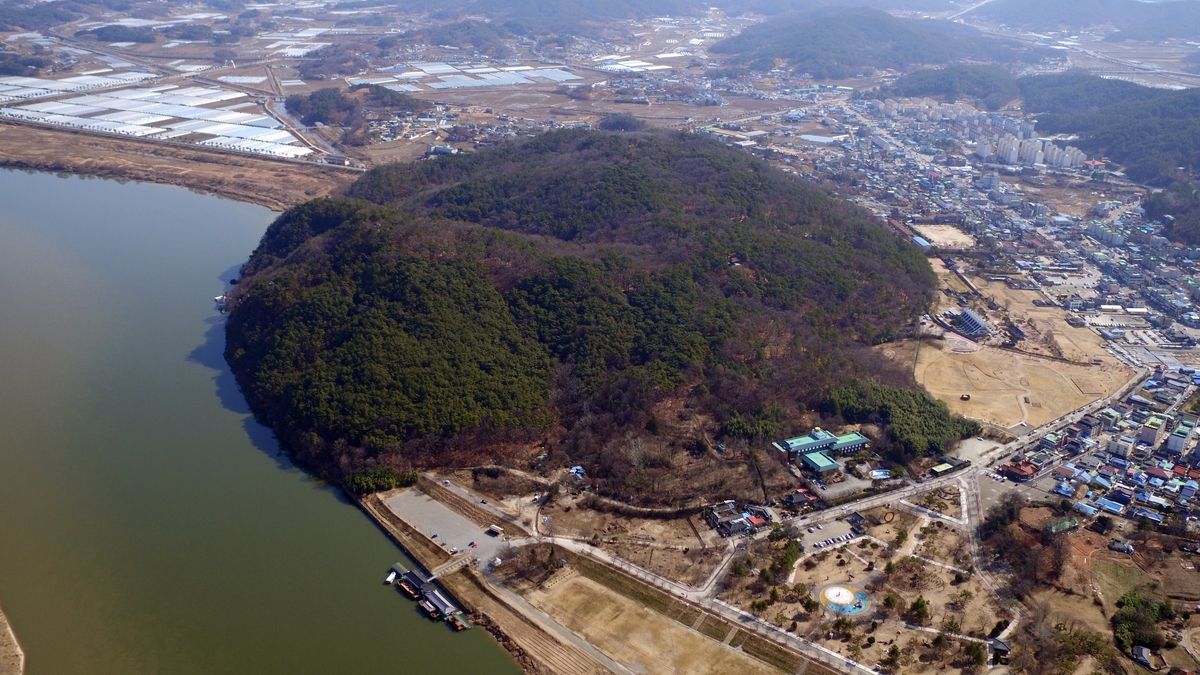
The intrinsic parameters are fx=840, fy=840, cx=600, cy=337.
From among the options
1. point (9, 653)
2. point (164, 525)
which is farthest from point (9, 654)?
point (164, 525)

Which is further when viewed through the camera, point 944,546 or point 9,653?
point 944,546

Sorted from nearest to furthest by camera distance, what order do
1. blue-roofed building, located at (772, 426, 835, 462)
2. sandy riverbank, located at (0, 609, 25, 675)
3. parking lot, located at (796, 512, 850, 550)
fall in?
sandy riverbank, located at (0, 609, 25, 675)
parking lot, located at (796, 512, 850, 550)
blue-roofed building, located at (772, 426, 835, 462)

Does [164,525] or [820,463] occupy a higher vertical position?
[820,463]

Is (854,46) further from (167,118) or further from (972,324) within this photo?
(972,324)

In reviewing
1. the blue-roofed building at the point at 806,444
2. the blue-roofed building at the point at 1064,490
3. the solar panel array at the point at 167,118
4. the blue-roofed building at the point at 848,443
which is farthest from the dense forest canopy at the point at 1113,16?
the blue-roofed building at the point at 806,444

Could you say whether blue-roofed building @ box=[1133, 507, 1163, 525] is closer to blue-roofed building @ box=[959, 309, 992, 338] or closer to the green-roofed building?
the green-roofed building

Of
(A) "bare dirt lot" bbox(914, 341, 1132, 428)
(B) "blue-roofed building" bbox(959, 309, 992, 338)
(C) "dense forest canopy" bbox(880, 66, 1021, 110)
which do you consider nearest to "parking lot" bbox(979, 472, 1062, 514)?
(A) "bare dirt lot" bbox(914, 341, 1132, 428)
